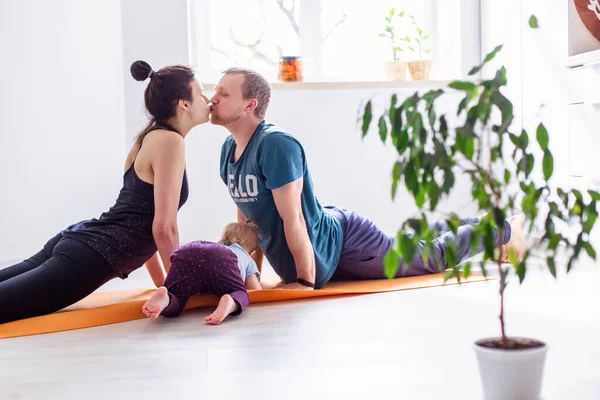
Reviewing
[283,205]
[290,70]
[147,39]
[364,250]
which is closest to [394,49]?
[290,70]

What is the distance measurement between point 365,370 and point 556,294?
4.01ft

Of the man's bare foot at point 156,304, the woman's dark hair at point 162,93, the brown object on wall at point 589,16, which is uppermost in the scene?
the brown object on wall at point 589,16

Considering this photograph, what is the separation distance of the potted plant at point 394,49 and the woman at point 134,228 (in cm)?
216

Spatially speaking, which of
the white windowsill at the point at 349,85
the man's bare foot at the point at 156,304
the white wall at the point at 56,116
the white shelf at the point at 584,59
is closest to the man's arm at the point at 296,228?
the man's bare foot at the point at 156,304

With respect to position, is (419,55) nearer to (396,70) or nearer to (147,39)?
(396,70)

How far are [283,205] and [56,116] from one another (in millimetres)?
2153

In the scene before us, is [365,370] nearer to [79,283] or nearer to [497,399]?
[497,399]

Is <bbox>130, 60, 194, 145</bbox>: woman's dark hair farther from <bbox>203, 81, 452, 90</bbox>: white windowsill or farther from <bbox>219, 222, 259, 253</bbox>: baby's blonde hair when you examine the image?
<bbox>203, 81, 452, 90</bbox>: white windowsill

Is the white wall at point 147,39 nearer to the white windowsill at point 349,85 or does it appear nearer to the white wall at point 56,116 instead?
the white wall at point 56,116

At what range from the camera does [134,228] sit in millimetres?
2766

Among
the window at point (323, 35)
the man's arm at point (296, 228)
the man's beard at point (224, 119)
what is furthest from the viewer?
the window at point (323, 35)

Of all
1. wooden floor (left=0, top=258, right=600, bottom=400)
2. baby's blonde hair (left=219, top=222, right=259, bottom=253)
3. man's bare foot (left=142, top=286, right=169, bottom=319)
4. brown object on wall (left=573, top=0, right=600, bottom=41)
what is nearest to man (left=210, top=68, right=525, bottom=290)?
baby's blonde hair (left=219, top=222, right=259, bottom=253)

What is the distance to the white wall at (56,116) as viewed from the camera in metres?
4.29

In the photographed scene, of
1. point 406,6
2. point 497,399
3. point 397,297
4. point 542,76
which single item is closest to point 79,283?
point 397,297
